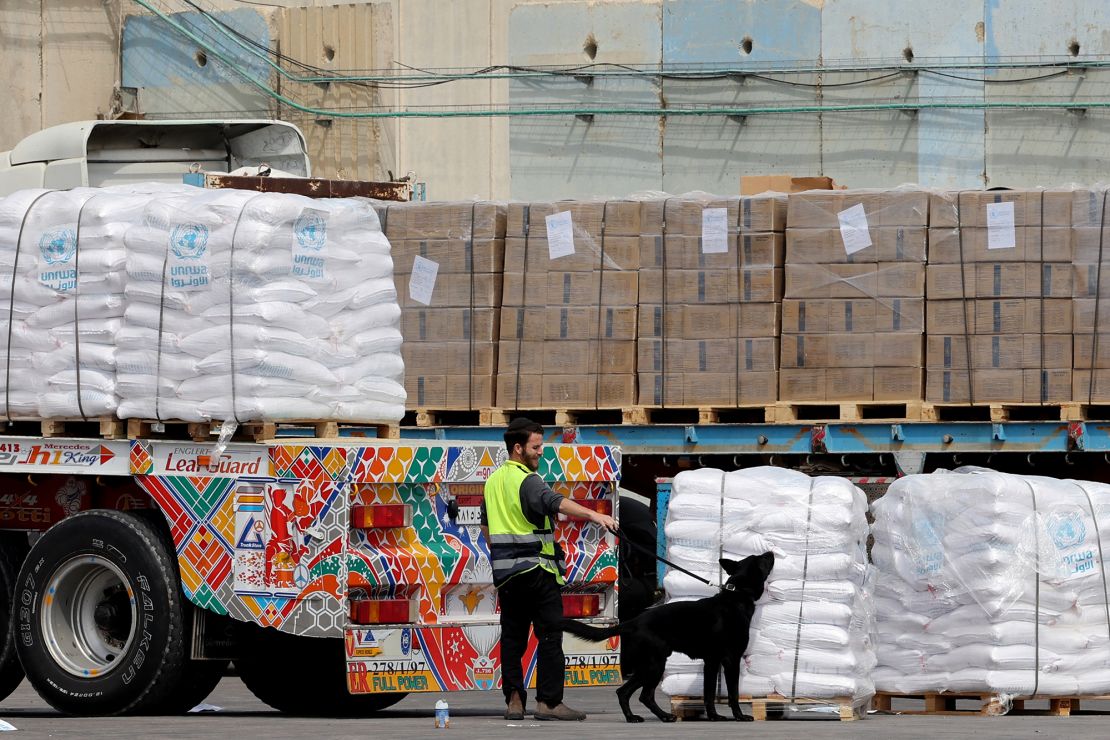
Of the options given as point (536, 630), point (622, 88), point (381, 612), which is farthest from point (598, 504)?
point (622, 88)

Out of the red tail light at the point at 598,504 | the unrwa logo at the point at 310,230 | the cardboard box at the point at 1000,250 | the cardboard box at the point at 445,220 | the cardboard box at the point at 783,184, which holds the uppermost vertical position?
the cardboard box at the point at 783,184

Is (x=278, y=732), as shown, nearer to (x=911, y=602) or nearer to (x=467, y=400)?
(x=911, y=602)

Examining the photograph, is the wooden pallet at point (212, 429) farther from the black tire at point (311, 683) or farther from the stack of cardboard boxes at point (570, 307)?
the stack of cardboard boxes at point (570, 307)

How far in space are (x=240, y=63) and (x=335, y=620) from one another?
16625 mm

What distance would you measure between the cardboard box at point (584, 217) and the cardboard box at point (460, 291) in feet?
1.22

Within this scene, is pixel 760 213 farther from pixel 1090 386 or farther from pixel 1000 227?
pixel 1090 386

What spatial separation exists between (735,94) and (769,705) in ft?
46.6

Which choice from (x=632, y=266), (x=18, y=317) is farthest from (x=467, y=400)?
(x=18, y=317)

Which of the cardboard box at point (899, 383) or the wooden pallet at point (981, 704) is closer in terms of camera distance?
the wooden pallet at point (981, 704)

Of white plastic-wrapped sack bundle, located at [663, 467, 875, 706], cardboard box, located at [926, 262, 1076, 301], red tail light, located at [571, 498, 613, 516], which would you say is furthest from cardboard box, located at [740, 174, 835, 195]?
white plastic-wrapped sack bundle, located at [663, 467, 875, 706]

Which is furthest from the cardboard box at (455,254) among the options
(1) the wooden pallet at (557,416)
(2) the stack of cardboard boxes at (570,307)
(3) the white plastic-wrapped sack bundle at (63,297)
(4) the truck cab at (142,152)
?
(3) the white plastic-wrapped sack bundle at (63,297)

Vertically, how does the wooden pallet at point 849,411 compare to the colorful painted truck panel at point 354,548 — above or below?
above

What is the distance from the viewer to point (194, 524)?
8.29m

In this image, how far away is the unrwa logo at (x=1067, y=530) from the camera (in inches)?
338
